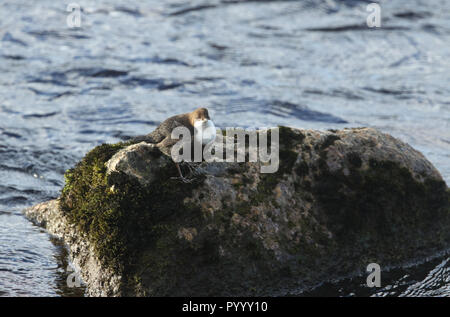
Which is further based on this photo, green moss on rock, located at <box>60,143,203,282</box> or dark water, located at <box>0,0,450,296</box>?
dark water, located at <box>0,0,450,296</box>

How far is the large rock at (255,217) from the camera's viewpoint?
16.3 feet

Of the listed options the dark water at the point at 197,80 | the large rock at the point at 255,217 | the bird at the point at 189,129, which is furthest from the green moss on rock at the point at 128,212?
the dark water at the point at 197,80

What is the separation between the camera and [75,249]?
561cm

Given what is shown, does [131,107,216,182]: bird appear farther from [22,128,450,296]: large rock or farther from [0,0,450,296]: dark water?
[0,0,450,296]: dark water

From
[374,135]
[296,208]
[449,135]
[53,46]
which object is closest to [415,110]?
[449,135]

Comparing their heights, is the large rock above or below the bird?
below

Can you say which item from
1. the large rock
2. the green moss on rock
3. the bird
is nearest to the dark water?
the large rock

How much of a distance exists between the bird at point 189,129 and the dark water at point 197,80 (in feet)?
5.20

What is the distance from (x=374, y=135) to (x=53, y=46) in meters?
10.5

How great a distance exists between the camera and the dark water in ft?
24.6

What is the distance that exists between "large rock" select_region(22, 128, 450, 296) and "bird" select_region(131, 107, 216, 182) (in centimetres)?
12

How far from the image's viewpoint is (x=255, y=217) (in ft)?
17.2

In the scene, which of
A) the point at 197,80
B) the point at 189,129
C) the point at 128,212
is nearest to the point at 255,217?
the point at 189,129

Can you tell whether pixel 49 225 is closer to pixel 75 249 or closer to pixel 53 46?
pixel 75 249
